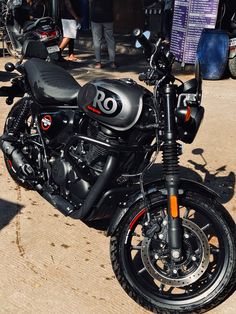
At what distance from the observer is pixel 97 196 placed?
10.2 ft

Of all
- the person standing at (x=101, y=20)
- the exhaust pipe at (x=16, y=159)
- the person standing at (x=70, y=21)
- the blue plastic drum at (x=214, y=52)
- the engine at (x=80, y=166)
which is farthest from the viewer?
the person standing at (x=70, y=21)

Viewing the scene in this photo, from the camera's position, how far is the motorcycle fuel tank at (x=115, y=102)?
9.45 feet

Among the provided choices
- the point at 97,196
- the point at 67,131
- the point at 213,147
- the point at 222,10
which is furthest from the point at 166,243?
the point at 222,10

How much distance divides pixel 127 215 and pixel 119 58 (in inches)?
328

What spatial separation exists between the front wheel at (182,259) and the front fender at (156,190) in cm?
3

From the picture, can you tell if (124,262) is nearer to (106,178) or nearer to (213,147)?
(106,178)

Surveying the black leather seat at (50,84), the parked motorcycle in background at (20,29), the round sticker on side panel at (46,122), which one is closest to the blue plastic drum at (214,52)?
the parked motorcycle in background at (20,29)

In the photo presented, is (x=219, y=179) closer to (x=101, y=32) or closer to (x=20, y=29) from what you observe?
(x=101, y=32)

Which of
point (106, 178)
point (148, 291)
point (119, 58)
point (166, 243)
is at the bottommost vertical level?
point (119, 58)

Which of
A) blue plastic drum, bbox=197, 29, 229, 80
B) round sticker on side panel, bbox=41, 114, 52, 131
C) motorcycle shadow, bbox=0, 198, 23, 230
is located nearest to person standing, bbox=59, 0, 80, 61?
blue plastic drum, bbox=197, 29, 229, 80

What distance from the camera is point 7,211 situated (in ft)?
13.3

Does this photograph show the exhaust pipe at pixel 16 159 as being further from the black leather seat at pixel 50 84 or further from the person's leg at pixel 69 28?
the person's leg at pixel 69 28

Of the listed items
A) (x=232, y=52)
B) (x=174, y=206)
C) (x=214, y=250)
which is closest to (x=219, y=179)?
(x=214, y=250)

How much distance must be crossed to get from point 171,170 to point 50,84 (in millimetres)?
1392
